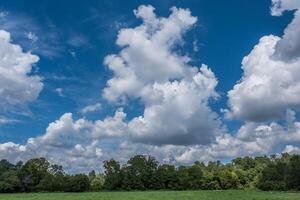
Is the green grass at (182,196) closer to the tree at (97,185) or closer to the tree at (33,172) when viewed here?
the tree at (97,185)

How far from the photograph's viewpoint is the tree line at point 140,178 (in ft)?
391

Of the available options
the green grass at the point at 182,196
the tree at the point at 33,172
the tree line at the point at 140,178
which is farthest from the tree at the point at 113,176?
the green grass at the point at 182,196

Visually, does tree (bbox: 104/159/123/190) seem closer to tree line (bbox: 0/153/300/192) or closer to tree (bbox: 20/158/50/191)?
tree line (bbox: 0/153/300/192)

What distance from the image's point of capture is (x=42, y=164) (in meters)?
131

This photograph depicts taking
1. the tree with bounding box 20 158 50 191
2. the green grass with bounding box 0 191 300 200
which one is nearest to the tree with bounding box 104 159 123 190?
the tree with bounding box 20 158 50 191

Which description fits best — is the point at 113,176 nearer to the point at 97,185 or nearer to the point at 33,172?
the point at 97,185

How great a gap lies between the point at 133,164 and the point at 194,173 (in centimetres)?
1669

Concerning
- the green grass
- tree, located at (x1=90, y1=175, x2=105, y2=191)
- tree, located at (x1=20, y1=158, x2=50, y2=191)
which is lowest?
the green grass

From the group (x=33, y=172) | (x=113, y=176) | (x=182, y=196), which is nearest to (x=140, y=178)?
(x=113, y=176)

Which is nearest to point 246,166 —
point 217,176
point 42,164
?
point 217,176

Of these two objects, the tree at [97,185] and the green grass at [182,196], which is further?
the tree at [97,185]

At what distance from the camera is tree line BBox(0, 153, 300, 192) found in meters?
119

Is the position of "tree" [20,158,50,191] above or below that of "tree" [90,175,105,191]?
above

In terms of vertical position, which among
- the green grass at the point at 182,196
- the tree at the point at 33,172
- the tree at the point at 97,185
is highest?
the tree at the point at 33,172
